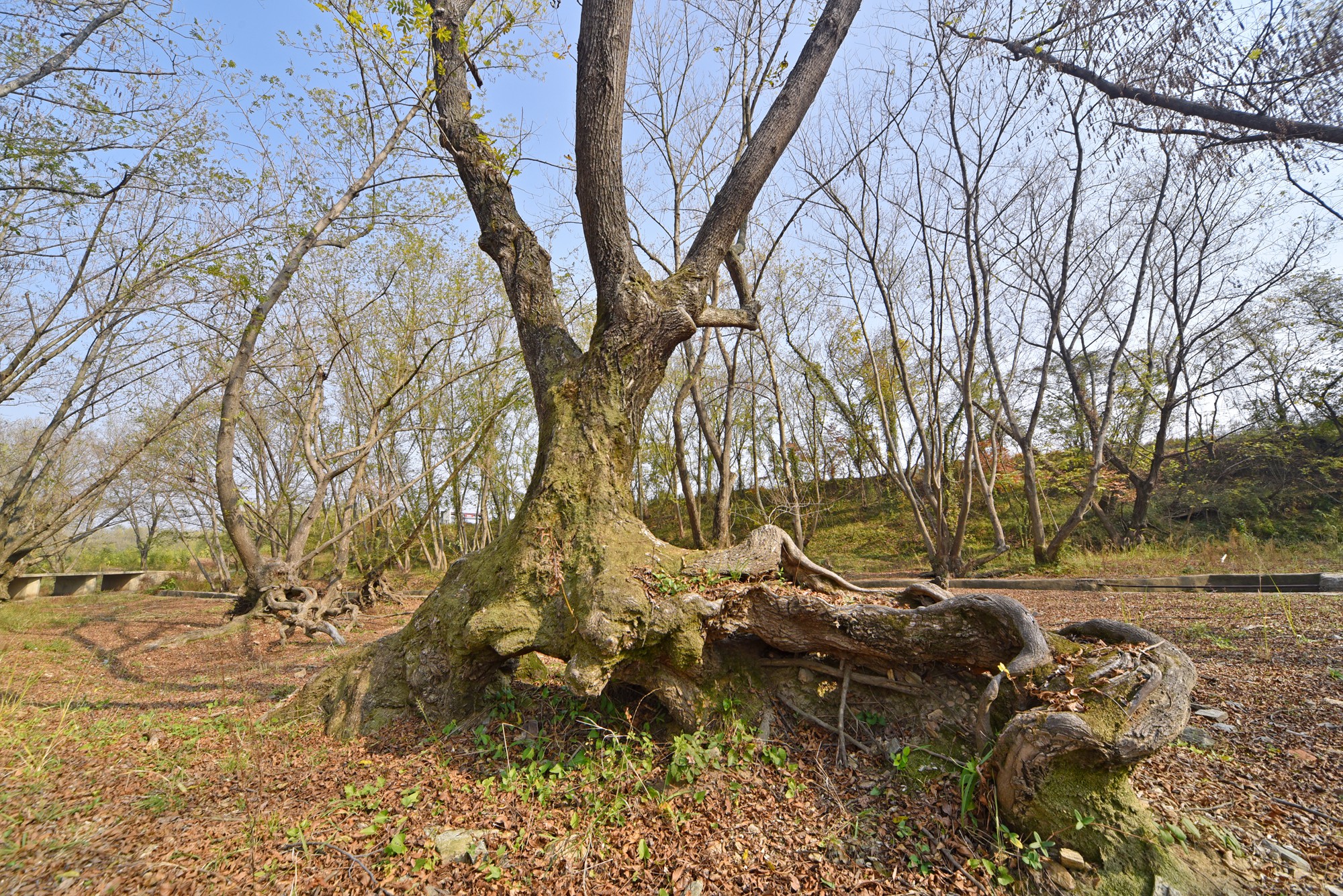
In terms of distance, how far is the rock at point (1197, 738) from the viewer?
9.80ft

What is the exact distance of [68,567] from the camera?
880 inches

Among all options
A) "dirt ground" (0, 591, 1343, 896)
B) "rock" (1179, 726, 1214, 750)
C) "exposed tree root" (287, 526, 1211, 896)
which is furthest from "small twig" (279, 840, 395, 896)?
"rock" (1179, 726, 1214, 750)

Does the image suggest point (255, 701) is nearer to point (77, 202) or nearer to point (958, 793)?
point (958, 793)

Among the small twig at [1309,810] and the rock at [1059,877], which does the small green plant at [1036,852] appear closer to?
the rock at [1059,877]

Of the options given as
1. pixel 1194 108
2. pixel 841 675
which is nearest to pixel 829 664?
pixel 841 675

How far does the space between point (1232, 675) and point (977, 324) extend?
305 inches

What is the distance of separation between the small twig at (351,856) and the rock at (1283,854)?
3478 millimetres

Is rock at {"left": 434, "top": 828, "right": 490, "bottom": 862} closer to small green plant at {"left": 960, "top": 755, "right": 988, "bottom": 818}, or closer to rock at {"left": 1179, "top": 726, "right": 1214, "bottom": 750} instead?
small green plant at {"left": 960, "top": 755, "right": 988, "bottom": 818}

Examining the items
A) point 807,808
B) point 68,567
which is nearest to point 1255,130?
point 807,808

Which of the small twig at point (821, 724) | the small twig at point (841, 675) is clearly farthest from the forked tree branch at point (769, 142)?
the small twig at point (821, 724)

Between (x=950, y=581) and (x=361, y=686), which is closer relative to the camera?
(x=361, y=686)

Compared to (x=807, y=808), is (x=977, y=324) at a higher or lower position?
higher

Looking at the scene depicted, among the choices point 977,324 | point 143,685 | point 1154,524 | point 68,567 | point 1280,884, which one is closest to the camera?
point 1280,884

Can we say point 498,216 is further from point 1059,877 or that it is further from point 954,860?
point 1059,877
